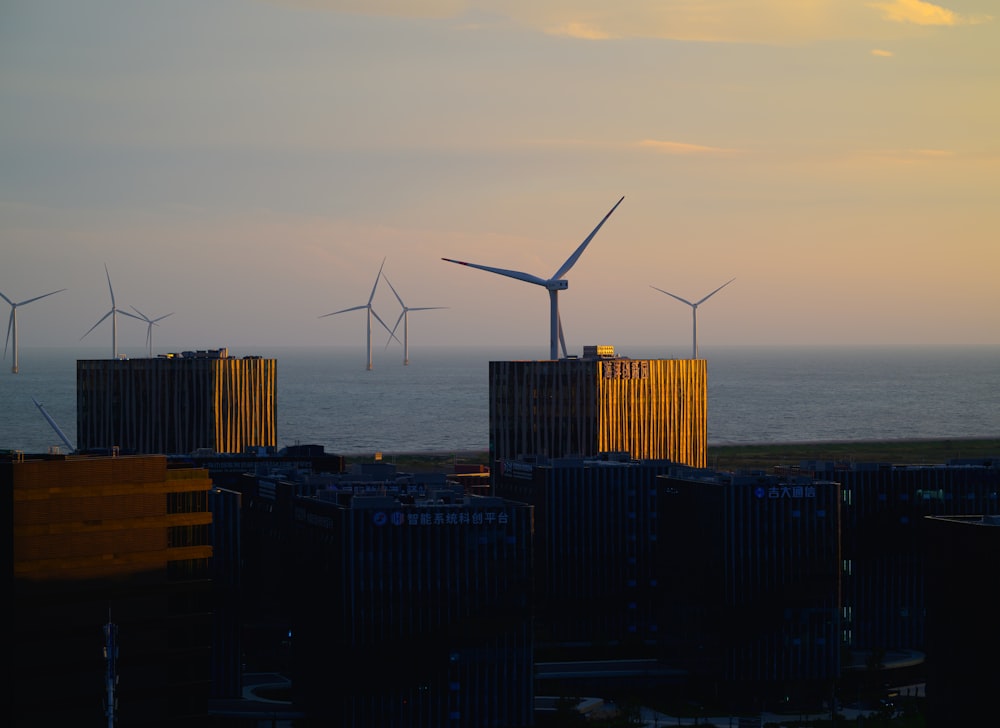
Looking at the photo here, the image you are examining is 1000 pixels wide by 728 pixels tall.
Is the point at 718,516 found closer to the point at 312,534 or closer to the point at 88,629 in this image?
the point at 312,534

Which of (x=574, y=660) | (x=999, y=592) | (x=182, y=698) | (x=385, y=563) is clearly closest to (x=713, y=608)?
(x=574, y=660)

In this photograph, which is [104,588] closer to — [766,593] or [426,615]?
[426,615]

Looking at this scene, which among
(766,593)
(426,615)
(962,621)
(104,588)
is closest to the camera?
(962,621)

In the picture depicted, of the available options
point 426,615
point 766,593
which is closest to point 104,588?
point 426,615

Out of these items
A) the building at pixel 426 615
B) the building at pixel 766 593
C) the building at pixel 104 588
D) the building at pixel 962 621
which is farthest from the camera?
the building at pixel 766 593

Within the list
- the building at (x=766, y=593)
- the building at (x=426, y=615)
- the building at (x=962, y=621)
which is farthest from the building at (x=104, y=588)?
the building at (x=766, y=593)

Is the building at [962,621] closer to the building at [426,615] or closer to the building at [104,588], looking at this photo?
the building at [426,615]

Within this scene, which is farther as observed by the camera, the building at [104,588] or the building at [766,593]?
the building at [766,593]
